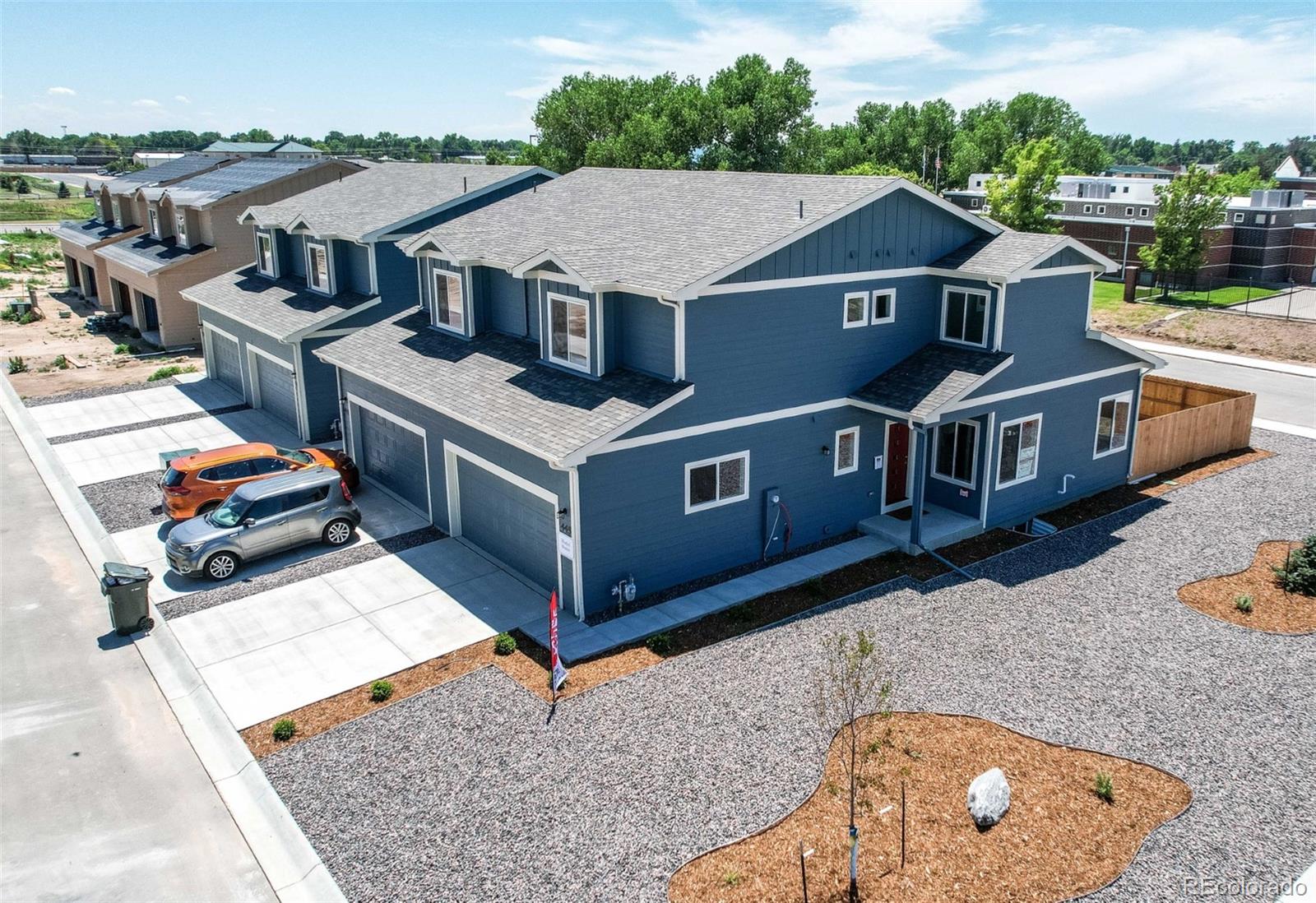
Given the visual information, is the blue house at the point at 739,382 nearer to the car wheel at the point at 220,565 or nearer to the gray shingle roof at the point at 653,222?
the gray shingle roof at the point at 653,222

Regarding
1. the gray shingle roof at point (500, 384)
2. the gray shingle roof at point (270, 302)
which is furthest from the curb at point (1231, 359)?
the gray shingle roof at point (270, 302)

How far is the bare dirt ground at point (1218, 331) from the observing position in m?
38.3

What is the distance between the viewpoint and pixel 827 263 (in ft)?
56.8

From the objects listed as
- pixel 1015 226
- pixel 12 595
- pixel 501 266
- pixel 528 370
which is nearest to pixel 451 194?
pixel 501 266

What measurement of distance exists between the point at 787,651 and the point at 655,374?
18.3 ft

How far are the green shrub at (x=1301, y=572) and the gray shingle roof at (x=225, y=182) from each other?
36543 mm

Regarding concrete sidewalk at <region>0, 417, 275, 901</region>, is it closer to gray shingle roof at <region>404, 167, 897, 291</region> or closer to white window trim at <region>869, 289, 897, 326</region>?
gray shingle roof at <region>404, 167, 897, 291</region>

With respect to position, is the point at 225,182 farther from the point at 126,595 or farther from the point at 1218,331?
the point at 1218,331

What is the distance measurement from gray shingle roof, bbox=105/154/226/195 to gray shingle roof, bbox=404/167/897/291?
28.1 meters

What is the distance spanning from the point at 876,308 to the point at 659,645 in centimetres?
857

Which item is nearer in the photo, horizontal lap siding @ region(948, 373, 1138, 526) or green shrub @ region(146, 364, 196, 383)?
horizontal lap siding @ region(948, 373, 1138, 526)

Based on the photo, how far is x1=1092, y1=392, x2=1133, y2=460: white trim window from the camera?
21562 millimetres

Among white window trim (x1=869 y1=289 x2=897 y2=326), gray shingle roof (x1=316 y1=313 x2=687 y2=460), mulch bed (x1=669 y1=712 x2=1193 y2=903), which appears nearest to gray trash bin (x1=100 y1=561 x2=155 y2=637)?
gray shingle roof (x1=316 y1=313 x2=687 y2=460)

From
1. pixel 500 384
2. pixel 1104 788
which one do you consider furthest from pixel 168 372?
pixel 1104 788
